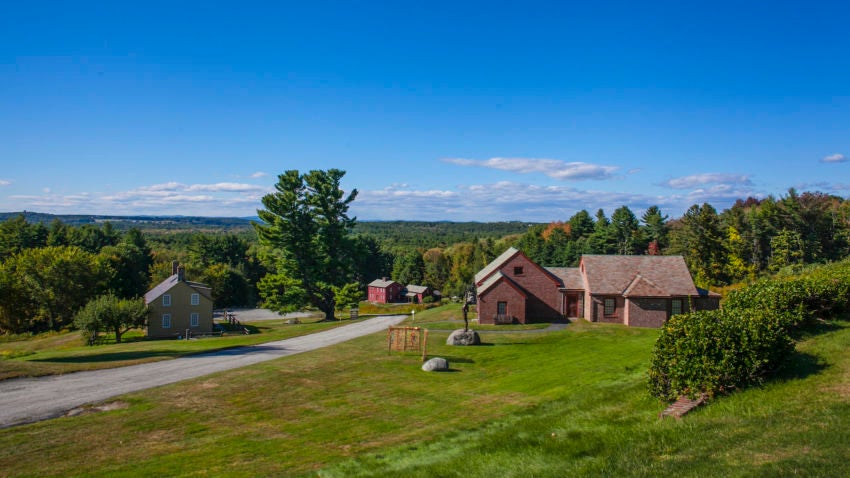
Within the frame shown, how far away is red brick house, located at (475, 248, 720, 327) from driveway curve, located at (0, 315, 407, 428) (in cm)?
1491

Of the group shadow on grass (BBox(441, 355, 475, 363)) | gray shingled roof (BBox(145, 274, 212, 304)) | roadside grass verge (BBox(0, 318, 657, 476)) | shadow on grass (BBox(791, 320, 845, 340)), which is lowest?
shadow on grass (BBox(441, 355, 475, 363))

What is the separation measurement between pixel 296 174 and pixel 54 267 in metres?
35.5

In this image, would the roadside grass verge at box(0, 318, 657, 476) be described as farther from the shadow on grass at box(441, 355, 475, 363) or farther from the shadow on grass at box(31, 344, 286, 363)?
the shadow on grass at box(31, 344, 286, 363)

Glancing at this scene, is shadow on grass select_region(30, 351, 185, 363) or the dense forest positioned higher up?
the dense forest

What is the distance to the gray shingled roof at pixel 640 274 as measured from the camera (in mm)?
42031

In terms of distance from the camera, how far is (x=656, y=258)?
45.2 m

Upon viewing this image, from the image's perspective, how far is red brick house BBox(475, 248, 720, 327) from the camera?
137 feet

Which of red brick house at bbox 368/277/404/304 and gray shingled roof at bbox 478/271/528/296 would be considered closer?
gray shingled roof at bbox 478/271/528/296

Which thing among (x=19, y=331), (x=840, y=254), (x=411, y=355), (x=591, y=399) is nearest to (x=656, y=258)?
(x=411, y=355)

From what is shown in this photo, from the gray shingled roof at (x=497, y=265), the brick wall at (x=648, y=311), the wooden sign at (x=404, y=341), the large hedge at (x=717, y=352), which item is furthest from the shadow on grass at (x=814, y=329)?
the gray shingled roof at (x=497, y=265)

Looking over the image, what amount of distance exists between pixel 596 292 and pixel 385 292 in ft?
228

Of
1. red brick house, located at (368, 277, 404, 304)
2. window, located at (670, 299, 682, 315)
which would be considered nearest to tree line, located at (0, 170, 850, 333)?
red brick house, located at (368, 277, 404, 304)

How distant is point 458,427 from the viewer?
52.7 ft

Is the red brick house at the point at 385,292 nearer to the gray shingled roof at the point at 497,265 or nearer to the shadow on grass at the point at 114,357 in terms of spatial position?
the gray shingled roof at the point at 497,265
